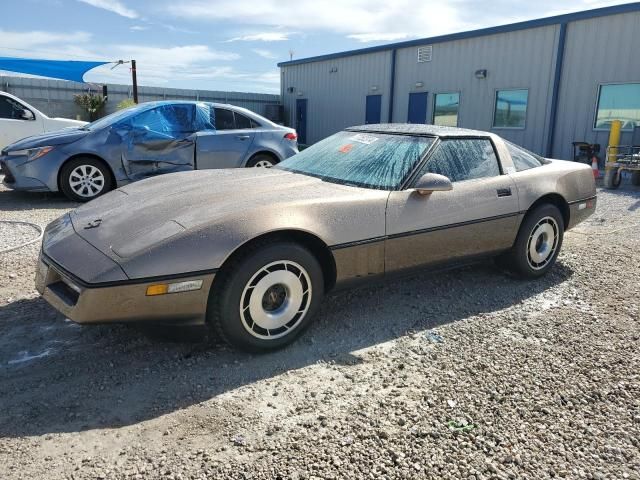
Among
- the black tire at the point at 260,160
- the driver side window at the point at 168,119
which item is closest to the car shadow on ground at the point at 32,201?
the driver side window at the point at 168,119

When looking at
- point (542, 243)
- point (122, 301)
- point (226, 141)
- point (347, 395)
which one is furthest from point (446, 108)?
point (122, 301)

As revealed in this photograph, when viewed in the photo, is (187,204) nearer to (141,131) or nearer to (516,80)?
(141,131)

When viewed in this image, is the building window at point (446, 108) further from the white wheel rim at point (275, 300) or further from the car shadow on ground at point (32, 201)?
the white wheel rim at point (275, 300)

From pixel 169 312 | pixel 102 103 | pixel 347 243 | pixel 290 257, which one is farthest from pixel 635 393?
pixel 102 103

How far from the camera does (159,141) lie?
24.2 feet

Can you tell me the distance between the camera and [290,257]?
2932 mm

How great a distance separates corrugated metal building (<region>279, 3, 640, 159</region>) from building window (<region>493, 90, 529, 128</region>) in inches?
1.1

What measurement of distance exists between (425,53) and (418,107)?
67.4 inches

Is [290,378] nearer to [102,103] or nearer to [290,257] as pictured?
[290,257]

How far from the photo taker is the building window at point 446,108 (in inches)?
639

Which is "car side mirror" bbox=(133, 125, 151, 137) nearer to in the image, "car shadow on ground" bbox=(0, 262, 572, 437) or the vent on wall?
"car shadow on ground" bbox=(0, 262, 572, 437)

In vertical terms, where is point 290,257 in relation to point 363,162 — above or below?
below

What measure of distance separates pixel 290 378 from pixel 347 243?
2.90 feet

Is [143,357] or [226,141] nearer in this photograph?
[143,357]
